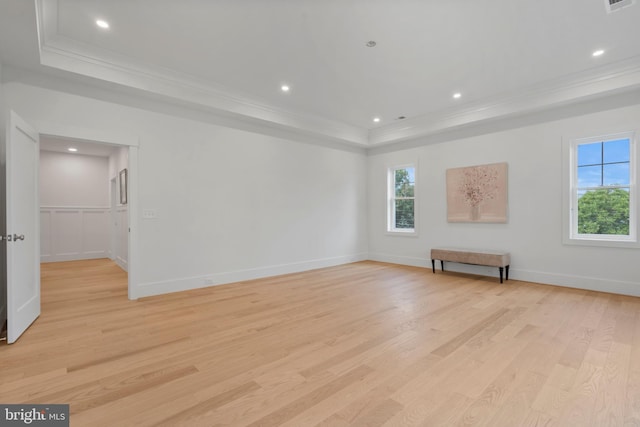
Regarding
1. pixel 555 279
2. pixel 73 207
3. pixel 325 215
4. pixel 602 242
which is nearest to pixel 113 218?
pixel 73 207

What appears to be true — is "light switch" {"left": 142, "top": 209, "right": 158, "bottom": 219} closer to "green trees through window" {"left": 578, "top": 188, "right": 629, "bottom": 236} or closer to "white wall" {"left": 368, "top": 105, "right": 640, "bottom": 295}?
"white wall" {"left": 368, "top": 105, "right": 640, "bottom": 295}

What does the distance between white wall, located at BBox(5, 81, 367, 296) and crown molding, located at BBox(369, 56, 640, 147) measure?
6.12 ft

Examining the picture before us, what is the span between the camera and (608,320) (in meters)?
3.16

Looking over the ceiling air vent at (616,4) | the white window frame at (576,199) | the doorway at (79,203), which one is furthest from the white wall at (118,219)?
the white window frame at (576,199)

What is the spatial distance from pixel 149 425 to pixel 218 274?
3.31 metres

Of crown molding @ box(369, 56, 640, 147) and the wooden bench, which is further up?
crown molding @ box(369, 56, 640, 147)

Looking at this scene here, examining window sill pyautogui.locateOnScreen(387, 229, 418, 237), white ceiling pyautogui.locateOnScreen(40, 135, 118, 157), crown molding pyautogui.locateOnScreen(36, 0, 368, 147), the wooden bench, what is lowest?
the wooden bench

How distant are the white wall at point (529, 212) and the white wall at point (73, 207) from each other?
779 centimetres

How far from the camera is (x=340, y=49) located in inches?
138

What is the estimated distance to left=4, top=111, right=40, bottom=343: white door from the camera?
2.66 meters

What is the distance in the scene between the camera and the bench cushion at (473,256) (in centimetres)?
494

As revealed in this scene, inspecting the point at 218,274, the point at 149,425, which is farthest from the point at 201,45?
the point at 149,425

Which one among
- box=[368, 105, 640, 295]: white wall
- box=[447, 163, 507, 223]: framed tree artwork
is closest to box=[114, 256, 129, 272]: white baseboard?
box=[368, 105, 640, 295]: white wall

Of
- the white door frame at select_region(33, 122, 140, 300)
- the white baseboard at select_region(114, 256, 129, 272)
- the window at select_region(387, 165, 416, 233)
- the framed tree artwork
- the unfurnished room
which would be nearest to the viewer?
the unfurnished room
